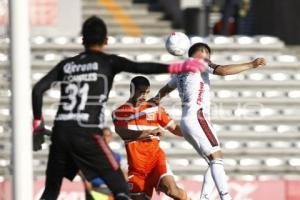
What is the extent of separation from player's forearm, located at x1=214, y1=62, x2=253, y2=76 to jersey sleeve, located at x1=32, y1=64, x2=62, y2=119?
2.25 m

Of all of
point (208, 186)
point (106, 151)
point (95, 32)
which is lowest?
point (208, 186)

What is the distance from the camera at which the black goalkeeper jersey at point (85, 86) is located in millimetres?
8367

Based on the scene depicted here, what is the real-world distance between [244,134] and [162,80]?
4.91 feet

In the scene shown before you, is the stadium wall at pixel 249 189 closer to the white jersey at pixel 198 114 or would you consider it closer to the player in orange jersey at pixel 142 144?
the player in orange jersey at pixel 142 144

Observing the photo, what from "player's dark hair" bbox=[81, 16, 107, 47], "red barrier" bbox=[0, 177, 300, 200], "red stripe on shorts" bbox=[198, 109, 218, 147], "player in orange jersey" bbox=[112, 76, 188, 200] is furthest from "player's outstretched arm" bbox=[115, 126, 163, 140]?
"red barrier" bbox=[0, 177, 300, 200]

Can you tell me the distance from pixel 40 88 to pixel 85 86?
0.35 metres

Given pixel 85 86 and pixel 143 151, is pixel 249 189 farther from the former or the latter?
pixel 85 86

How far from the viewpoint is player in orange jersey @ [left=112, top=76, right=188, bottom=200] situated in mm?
10992

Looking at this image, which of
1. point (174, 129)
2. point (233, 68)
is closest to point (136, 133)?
point (174, 129)

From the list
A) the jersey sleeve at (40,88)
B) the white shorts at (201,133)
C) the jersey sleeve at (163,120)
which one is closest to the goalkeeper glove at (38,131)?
the jersey sleeve at (40,88)

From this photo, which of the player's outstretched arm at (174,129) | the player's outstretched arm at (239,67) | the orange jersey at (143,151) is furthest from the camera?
the player's outstretched arm at (174,129)

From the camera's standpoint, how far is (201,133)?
10.4 metres

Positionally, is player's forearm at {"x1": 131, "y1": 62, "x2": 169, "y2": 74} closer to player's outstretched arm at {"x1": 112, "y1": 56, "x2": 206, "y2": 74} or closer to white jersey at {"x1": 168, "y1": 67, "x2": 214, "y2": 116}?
player's outstretched arm at {"x1": 112, "y1": 56, "x2": 206, "y2": 74}

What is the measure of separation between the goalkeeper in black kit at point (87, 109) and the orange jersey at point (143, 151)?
256 centimetres
